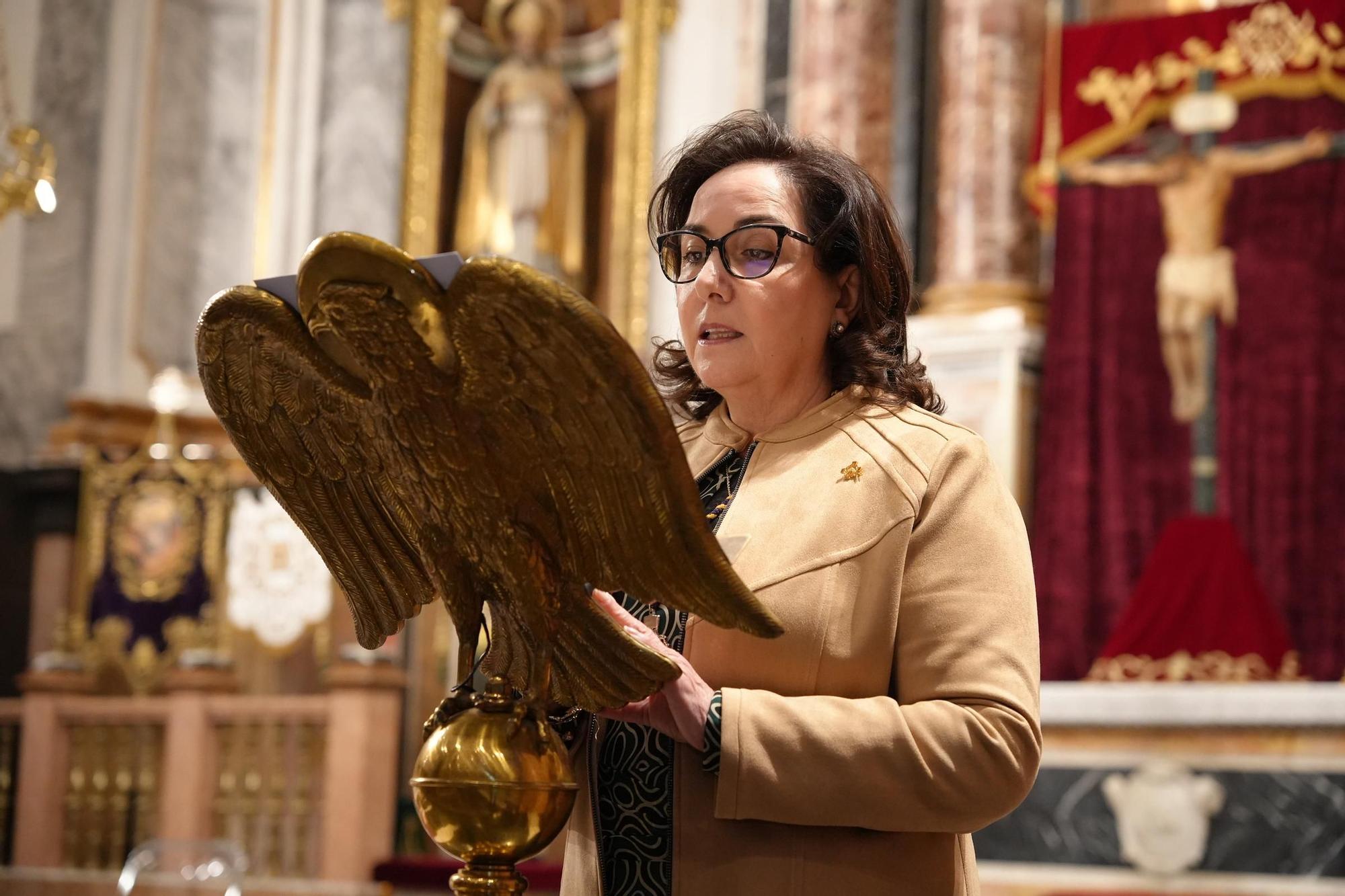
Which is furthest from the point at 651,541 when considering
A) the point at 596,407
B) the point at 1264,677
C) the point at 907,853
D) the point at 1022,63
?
the point at 1022,63

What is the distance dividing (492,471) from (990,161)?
565 cm

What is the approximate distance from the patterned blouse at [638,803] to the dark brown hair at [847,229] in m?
0.36

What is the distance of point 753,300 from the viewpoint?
1757 mm

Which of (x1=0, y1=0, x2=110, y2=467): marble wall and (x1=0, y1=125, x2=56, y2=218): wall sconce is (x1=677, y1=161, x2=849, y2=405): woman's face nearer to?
(x1=0, y1=125, x2=56, y2=218): wall sconce

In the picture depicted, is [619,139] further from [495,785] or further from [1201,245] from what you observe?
[495,785]

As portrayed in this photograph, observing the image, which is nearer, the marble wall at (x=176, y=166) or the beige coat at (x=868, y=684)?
the beige coat at (x=868, y=684)

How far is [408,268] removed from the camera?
144cm

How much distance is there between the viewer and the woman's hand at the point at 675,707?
1.54m

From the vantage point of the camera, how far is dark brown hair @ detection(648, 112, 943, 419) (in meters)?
1.81

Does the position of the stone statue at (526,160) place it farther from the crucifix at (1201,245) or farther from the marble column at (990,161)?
the crucifix at (1201,245)

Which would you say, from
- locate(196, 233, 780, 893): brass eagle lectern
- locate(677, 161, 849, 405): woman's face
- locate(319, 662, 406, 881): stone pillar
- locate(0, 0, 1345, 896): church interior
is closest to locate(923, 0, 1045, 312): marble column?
locate(0, 0, 1345, 896): church interior

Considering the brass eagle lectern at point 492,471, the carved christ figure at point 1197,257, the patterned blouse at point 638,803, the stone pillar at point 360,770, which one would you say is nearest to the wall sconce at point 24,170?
the stone pillar at point 360,770

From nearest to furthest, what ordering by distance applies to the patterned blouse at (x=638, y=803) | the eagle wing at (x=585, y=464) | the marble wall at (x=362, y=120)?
the eagle wing at (x=585, y=464)
the patterned blouse at (x=638, y=803)
the marble wall at (x=362, y=120)

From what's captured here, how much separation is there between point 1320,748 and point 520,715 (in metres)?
4.26
